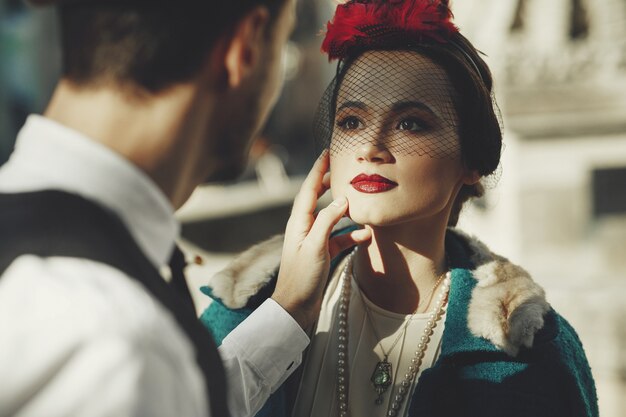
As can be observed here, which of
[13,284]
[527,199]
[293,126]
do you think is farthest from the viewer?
[293,126]

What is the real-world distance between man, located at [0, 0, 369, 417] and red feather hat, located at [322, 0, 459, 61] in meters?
0.66

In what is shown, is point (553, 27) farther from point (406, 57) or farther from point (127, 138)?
point (127, 138)

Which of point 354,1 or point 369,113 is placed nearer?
point 369,113

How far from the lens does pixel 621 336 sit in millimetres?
3873

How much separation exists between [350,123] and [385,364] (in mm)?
621

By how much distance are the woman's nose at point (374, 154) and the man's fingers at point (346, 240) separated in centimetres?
18

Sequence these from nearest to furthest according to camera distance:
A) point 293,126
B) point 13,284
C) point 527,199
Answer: point 13,284, point 527,199, point 293,126

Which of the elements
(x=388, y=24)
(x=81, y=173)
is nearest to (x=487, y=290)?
(x=388, y=24)

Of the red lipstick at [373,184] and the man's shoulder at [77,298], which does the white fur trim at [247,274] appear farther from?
the man's shoulder at [77,298]

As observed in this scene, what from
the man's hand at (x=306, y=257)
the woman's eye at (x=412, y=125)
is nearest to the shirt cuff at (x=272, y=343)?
the man's hand at (x=306, y=257)

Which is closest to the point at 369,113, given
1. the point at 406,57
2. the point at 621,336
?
the point at 406,57

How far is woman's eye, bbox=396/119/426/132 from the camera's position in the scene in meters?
1.91

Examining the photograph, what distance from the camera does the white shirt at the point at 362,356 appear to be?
6.28ft

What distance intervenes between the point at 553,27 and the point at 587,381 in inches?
218
